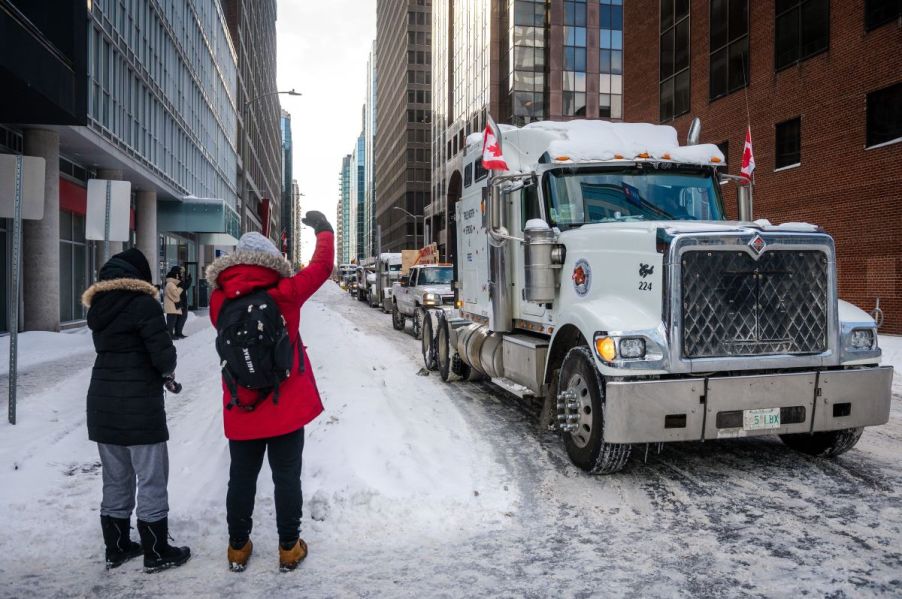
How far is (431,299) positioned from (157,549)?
39.7 feet

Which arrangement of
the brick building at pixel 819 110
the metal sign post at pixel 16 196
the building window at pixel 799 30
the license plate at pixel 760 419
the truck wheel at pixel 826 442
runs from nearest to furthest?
the license plate at pixel 760 419, the truck wheel at pixel 826 442, the metal sign post at pixel 16 196, the brick building at pixel 819 110, the building window at pixel 799 30

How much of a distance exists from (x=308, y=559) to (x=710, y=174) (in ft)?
18.4

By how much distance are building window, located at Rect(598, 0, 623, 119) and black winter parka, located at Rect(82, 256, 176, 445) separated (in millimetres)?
60537

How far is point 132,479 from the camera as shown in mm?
4090

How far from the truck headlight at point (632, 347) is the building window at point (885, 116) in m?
17.6

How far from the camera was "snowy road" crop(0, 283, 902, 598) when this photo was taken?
382cm

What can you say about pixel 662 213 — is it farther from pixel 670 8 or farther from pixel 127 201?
pixel 670 8

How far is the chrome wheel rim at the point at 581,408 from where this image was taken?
18.7ft

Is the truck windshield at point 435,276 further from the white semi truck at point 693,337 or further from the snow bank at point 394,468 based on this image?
the white semi truck at point 693,337

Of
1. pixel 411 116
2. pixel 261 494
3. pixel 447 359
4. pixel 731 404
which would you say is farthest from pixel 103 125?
pixel 411 116

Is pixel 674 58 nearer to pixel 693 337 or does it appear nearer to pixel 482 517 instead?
pixel 693 337

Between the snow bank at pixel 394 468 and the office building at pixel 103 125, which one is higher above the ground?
the office building at pixel 103 125

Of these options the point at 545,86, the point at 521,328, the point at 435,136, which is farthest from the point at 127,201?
the point at 435,136

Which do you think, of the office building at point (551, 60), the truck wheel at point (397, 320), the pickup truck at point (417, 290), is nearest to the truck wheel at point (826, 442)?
the pickup truck at point (417, 290)
